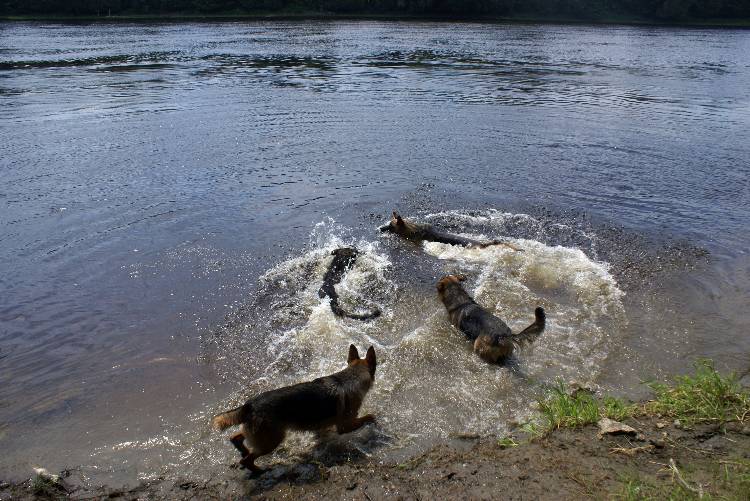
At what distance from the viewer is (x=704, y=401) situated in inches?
214

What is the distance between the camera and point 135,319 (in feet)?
26.8

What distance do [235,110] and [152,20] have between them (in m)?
59.7

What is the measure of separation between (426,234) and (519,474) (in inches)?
248

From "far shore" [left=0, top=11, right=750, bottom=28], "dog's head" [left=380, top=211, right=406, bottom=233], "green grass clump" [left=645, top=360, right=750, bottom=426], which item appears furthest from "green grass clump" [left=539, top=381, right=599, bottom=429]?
"far shore" [left=0, top=11, right=750, bottom=28]

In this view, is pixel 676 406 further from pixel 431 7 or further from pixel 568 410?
pixel 431 7

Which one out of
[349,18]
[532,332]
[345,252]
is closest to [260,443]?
[532,332]

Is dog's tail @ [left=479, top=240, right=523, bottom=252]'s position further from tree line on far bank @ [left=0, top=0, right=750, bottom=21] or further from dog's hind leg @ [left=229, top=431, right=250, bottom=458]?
tree line on far bank @ [left=0, top=0, right=750, bottom=21]

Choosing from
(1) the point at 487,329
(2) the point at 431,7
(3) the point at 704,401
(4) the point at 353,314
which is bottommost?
(4) the point at 353,314

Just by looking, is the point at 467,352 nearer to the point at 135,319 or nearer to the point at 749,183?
the point at 135,319

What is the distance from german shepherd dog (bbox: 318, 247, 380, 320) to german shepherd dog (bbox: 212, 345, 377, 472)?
6.42 feet

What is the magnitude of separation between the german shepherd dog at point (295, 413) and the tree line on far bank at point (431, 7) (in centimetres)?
7805

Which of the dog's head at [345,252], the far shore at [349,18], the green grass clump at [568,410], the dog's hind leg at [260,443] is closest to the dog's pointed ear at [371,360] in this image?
the dog's hind leg at [260,443]

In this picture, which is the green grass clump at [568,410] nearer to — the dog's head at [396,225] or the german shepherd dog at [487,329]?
the german shepherd dog at [487,329]

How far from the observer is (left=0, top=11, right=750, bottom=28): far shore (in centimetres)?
6850
